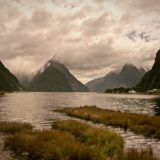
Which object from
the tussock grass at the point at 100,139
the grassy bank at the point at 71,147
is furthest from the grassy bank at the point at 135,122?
the grassy bank at the point at 71,147

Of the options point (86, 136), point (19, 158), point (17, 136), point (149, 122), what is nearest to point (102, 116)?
point (149, 122)

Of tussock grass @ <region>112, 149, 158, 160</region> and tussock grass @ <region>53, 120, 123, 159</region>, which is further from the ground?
tussock grass @ <region>112, 149, 158, 160</region>

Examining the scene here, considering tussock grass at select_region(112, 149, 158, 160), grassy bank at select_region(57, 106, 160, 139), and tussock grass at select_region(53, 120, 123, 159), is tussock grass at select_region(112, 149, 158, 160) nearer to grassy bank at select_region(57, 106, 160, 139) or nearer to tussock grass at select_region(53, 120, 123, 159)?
tussock grass at select_region(53, 120, 123, 159)

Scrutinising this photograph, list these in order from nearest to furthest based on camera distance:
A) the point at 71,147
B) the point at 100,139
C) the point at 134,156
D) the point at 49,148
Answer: the point at 134,156, the point at 71,147, the point at 49,148, the point at 100,139

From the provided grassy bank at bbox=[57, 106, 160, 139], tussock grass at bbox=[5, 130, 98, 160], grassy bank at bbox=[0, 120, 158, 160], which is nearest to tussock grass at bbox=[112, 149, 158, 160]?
grassy bank at bbox=[0, 120, 158, 160]

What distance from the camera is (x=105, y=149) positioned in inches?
960

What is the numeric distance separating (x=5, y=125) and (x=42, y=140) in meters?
15.5

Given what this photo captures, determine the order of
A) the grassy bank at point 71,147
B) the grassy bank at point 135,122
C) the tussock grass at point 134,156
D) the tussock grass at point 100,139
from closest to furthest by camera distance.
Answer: the tussock grass at point 134,156
the grassy bank at point 71,147
the tussock grass at point 100,139
the grassy bank at point 135,122

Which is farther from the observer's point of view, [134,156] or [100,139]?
[100,139]

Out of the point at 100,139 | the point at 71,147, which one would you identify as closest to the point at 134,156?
the point at 71,147

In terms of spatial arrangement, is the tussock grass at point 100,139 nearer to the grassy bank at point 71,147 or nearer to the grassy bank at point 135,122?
the grassy bank at point 71,147

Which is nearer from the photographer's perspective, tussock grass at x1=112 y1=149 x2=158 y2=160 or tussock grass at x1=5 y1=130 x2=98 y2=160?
tussock grass at x1=112 y1=149 x2=158 y2=160

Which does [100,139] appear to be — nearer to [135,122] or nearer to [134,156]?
[134,156]

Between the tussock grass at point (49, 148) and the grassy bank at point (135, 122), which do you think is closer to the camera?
the tussock grass at point (49, 148)
